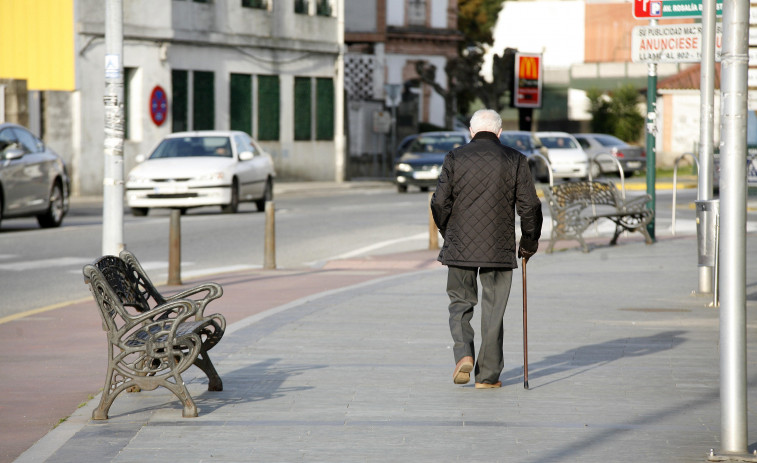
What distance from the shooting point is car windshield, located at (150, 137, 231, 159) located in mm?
25578

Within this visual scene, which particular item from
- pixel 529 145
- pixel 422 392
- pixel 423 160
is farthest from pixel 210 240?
pixel 529 145

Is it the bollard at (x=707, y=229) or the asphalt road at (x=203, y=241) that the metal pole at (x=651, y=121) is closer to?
the asphalt road at (x=203, y=241)

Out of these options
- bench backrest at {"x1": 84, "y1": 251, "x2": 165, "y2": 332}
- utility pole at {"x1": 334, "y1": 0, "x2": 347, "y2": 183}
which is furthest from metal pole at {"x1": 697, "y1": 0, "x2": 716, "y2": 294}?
utility pole at {"x1": 334, "y1": 0, "x2": 347, "y2": 183}

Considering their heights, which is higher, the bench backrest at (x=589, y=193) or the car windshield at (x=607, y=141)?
the car windshield at (x=607, y=141)

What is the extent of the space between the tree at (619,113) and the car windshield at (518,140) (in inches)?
949

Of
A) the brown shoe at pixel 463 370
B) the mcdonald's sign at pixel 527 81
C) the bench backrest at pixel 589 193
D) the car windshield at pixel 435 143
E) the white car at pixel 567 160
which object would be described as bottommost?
the brown shoe at pixel 463 370

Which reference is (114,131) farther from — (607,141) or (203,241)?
(607,141)

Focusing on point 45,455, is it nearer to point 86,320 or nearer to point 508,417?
point 508,417

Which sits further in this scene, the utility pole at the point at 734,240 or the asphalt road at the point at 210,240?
the asphalt road at the point at 210,240

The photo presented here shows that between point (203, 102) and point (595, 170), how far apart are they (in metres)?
13.0

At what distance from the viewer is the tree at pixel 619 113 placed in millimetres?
61125

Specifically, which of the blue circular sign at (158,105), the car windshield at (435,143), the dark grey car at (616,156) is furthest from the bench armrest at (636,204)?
the dark grey car at (616,156)

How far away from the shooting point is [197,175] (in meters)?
24.1

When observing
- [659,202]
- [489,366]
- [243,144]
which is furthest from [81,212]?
[489,366]
